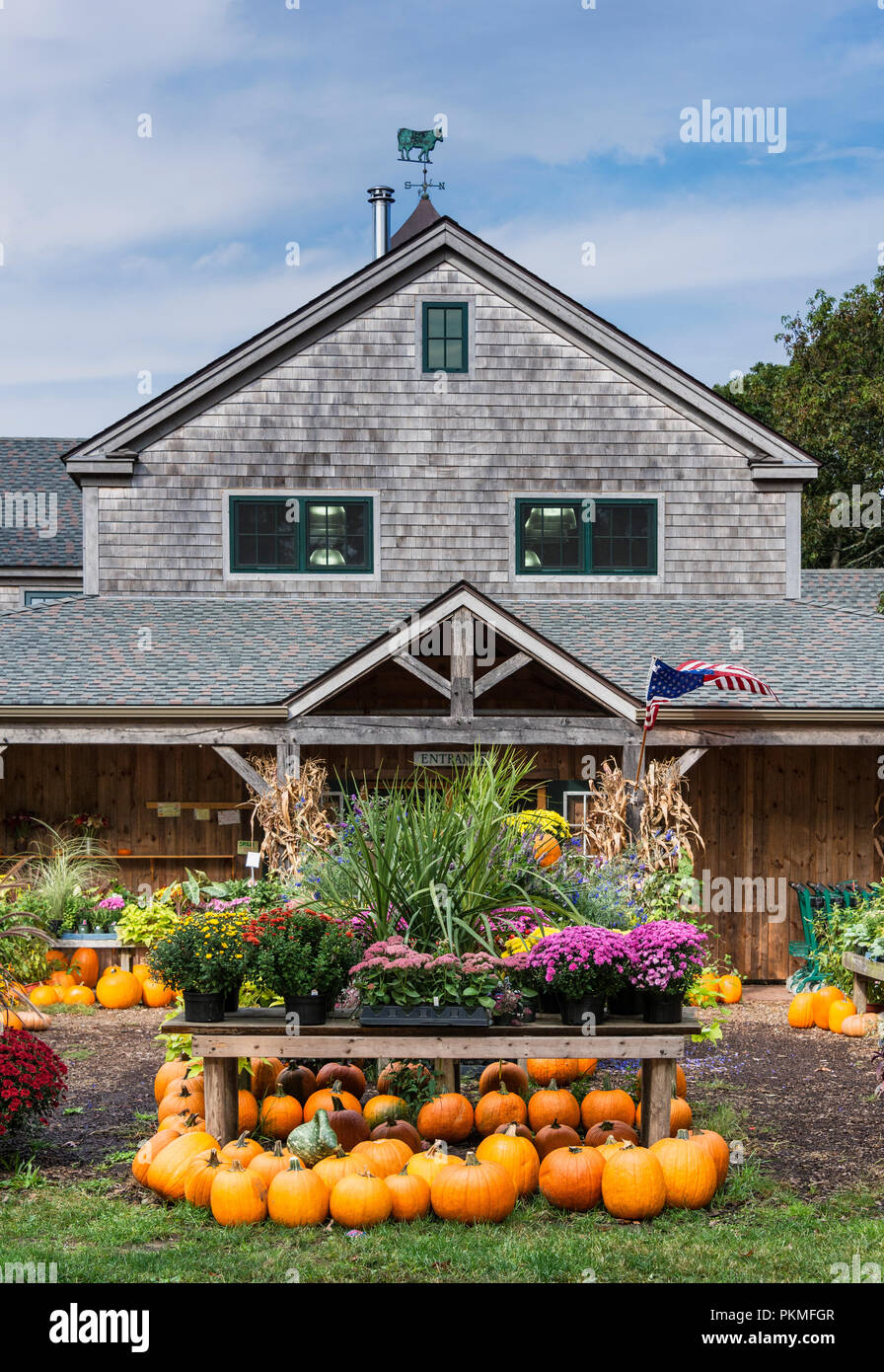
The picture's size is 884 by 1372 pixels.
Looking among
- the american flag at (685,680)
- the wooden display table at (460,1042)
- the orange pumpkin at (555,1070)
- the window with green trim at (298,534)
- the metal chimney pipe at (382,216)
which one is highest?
the metal chimney pipe at (382,216)

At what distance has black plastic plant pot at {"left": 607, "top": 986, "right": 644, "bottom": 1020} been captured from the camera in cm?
609

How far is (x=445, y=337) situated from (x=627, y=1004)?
10.6 metres

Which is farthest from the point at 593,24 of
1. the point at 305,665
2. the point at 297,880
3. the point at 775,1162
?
the point at 775,1162

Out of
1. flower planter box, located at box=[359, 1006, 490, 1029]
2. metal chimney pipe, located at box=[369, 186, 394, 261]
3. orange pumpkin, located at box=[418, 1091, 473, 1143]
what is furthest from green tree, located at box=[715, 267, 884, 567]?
flower planter box, located at box=[359, 1006, 490, 1029]

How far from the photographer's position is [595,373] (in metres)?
14.9

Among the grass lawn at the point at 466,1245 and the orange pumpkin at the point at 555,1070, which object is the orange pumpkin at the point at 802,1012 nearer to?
the orange pumpkin at the point at 555,1070

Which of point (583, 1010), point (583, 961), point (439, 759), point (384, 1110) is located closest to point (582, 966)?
point (583, 961)

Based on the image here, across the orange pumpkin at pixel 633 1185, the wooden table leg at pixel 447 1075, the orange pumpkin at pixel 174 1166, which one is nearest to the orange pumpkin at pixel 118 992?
the wooden table leg at pixel 447 1075

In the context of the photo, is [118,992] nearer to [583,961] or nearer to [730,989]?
[730,989]

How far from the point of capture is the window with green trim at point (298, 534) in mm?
14758

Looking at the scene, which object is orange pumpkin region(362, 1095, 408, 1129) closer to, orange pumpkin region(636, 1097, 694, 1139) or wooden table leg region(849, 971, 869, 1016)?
orange pumpkin region(636, 1097, 694, 1139)

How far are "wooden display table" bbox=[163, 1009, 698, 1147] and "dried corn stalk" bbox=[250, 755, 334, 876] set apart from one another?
532cm

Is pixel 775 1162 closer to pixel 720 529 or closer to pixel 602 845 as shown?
pixel 602 845

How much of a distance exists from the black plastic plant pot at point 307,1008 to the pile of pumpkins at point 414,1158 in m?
0.46
